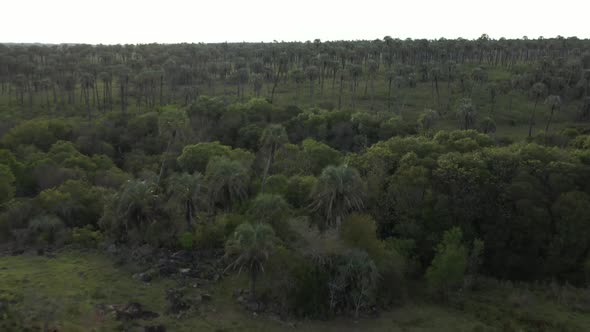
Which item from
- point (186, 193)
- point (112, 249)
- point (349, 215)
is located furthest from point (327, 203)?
point (112, 249)

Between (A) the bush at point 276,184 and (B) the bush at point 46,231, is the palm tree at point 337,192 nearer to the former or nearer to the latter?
(A) the bush at point 276,184

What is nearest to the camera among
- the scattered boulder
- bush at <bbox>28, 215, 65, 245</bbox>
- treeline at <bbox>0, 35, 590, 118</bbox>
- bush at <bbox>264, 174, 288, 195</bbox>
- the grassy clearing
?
the scattered boulder

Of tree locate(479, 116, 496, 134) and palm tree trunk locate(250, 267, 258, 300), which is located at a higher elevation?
tree locate(479, 116, 496, 134)

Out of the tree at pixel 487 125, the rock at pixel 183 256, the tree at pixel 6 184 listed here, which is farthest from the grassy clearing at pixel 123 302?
the tree at pixel 487 125

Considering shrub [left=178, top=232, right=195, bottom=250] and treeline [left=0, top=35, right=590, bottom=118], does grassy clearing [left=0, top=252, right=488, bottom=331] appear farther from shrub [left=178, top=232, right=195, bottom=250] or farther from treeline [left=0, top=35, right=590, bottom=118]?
treeline [left=0, top=35, right=590, bottom=118]

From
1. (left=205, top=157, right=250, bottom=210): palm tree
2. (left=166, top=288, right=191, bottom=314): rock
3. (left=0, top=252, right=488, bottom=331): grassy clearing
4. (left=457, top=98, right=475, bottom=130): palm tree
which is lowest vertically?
(left=0, top=252, right=488, bottom=331): grassy clearing

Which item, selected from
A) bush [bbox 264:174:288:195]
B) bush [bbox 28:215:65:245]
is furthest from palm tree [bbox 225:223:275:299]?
bush [bbox 28:215:65:245]
